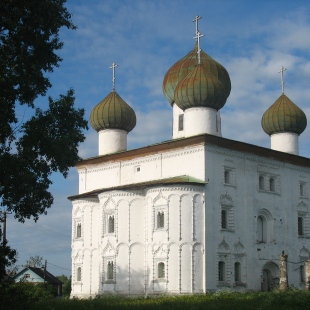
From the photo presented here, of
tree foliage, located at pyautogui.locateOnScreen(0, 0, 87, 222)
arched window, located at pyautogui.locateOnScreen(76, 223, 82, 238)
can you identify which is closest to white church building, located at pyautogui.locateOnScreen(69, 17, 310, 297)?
arched window, located at pyautogui.locateOnScreen(76, 223, 82, 238)

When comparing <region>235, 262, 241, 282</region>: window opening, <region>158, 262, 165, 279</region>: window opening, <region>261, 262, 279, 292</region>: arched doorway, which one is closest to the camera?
<region>158, 262, 165, 279</region>: window opening

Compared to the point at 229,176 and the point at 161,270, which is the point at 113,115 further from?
the point at 161,270

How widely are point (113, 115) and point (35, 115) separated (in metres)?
19.2

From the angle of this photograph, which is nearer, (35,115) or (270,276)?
(35,115)

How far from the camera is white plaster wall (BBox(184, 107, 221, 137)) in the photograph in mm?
33312

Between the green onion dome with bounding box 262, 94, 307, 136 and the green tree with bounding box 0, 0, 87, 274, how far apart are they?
21088mm

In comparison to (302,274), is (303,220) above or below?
above

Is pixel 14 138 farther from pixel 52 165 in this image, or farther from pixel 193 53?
pixel 193 53

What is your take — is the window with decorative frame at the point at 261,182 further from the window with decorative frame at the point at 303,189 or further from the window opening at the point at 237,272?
the window opening at the point at 237,272

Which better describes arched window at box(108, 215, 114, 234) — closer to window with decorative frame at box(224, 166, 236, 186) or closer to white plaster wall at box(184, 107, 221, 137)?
white plaster wall at box(184, 107, 221, 137)

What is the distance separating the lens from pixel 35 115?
18531 millimetres

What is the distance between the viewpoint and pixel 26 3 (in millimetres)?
17078

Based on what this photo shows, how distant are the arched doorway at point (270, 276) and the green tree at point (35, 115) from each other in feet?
57.8

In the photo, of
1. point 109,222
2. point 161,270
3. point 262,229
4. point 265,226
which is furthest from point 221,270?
point 109,222
